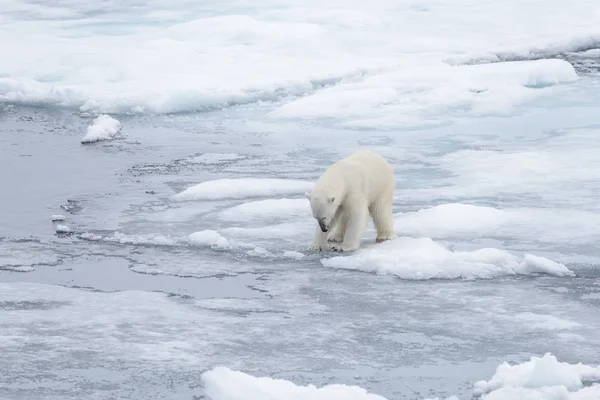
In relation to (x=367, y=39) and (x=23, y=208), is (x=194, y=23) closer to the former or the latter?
(x=367, y=39)

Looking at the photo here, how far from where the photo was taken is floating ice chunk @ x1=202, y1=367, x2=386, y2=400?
12.0 ft

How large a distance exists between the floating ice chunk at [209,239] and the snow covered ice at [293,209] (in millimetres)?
32

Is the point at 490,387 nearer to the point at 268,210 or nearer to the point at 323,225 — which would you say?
the point at 323,225

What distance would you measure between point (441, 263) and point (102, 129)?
5.82m

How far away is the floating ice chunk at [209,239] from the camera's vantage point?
6.50 metres

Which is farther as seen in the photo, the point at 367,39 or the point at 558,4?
the point at 558,4

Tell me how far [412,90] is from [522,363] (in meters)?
8.56

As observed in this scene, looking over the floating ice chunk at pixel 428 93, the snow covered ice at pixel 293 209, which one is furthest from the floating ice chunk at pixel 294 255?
the floating ice chunk at pixel 428 93

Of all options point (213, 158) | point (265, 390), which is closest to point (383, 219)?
point (265, 390)

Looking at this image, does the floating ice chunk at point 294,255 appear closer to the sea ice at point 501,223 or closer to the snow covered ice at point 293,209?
the snow covered ice at point 293,209

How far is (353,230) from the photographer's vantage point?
635 cm

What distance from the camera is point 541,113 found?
11469mm

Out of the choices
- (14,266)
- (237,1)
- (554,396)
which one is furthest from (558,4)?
(554,396)

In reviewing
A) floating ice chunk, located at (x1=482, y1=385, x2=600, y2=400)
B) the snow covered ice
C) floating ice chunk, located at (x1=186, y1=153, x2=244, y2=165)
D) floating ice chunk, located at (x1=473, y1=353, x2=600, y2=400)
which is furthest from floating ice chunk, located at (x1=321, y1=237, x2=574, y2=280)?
floating ice chunk, located at (x1=186, y1=153, x2=244, y2=165)
